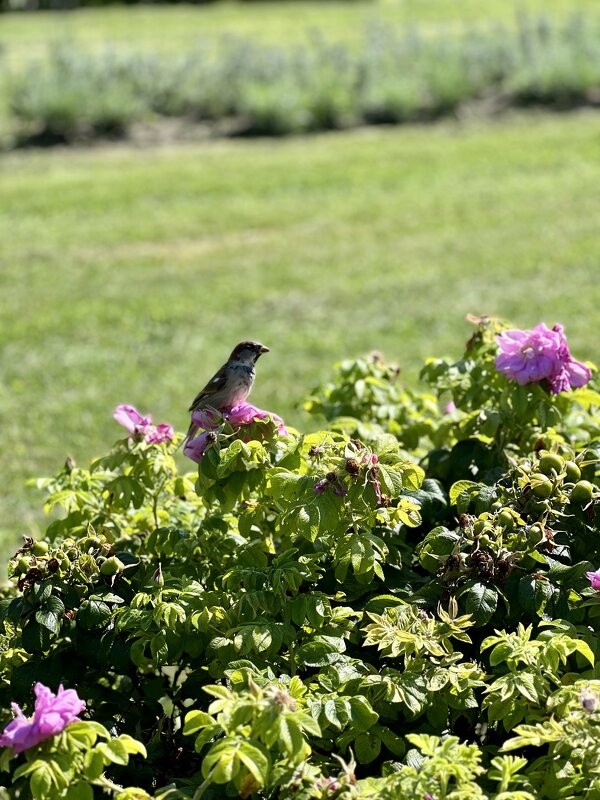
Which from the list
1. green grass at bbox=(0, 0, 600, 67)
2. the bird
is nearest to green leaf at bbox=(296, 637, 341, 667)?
the bird

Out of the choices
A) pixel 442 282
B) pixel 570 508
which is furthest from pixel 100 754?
pixel 442 282

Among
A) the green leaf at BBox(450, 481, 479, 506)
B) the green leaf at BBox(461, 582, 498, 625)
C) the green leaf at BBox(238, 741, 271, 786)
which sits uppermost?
the green leaf at BBox(238, 741, 271, 786)

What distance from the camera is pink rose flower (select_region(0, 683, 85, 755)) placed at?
207 centimetres

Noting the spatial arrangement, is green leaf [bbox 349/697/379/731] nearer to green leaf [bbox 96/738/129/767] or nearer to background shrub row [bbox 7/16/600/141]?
green leaf [bbox 96/738/129/767]

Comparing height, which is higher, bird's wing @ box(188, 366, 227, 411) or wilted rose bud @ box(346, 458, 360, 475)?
wilted rose bud @ box(346, 458, 360, 475)

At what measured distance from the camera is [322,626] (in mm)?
2541

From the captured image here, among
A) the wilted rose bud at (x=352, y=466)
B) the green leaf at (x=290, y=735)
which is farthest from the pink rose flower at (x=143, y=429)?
the green leaf at (x=290, y=735)

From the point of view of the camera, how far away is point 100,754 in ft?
6.91

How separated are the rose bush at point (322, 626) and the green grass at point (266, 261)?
8.97ft

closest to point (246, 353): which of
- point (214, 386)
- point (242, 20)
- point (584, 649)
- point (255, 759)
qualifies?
point (214, 386)

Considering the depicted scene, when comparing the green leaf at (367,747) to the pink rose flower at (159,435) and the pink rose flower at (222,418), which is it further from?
the pink rose flower at (159,435)

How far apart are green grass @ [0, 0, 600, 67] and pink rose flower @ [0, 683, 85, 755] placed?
1871 cm

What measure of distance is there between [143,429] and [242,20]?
26285 millimetres

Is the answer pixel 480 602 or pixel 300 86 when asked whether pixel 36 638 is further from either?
pixel 300 86
